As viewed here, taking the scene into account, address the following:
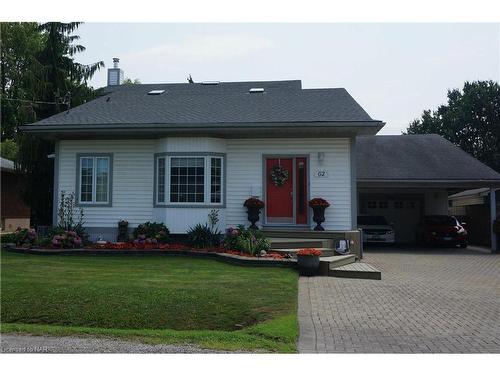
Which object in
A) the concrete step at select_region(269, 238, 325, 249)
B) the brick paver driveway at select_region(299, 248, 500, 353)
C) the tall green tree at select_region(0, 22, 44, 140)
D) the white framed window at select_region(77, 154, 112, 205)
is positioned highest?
the tall green tree at select_region(0, 22, 44, 140)

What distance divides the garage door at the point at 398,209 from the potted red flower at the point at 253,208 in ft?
36.1

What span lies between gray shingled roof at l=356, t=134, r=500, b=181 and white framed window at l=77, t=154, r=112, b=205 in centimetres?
964

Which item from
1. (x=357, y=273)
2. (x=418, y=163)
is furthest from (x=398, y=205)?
(x=357, y=273)

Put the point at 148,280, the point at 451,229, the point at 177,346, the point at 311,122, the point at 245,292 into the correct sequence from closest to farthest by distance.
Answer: the point at 177,346 < the point at 245,292 < the point at 148,280 < the point at 311,122 < the point at 451,229

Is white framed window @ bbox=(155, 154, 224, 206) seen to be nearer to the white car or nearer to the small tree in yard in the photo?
the small tree in yard

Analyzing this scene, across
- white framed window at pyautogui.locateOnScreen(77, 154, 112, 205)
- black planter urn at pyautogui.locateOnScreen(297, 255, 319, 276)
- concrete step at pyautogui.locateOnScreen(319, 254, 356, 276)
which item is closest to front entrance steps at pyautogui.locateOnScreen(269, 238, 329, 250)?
concrete step at pyautogui.locateOnScreen(319, 254, 356, 276)

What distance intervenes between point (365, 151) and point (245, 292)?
16.0m

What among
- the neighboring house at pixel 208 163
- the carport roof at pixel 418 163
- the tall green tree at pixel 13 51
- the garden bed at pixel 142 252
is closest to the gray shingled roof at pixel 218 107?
the neighboring house at pixel 208 163

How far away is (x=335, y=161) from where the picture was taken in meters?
14.8

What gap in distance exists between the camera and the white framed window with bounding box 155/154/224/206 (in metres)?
14.7

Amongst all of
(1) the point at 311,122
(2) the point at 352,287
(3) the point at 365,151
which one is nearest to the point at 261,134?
(1) the point at 311,122

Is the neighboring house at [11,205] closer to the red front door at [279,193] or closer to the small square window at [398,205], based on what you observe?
the red front door at [279,193]

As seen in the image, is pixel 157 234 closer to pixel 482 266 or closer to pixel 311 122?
pixel 311 122

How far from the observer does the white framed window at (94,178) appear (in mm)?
15508
